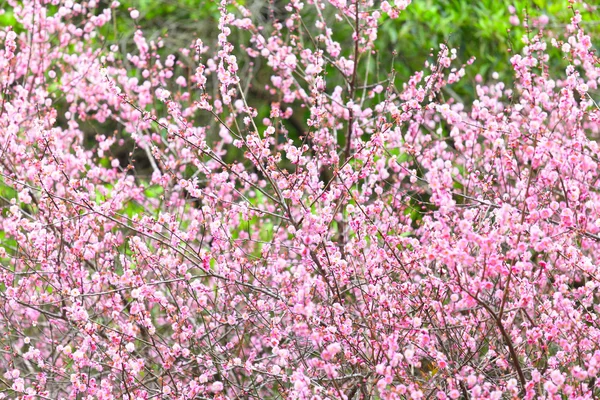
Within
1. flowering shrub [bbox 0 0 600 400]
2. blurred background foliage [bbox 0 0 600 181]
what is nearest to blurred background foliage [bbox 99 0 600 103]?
blurred background foliage [bbox 0 0 600 181]

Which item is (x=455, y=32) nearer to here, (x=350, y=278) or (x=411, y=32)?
(x=411, y=32)

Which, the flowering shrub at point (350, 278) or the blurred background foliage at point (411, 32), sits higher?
the blurred background foliage at point (411, 32)

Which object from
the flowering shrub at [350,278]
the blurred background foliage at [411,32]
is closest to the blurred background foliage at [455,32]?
the blurred background foliage at [411,32]

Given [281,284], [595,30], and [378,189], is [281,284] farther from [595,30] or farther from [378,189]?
[595,30]

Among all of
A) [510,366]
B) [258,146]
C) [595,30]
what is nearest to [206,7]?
[595,30]

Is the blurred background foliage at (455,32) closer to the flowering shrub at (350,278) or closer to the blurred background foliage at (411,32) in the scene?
the blurred background foliage at (411,32)

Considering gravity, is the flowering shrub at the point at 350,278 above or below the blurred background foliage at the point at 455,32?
below

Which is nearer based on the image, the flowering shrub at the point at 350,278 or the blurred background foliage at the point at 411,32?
the flowering shrub at the point at 350,278

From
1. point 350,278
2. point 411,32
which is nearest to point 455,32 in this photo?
point 411,32

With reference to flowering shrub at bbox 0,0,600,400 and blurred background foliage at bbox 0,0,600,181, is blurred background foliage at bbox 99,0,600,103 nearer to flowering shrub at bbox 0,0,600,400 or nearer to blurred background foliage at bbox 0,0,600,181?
blurred background foliage at bbox 0,0,600,181

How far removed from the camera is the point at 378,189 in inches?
155

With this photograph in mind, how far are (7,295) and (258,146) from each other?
4.20 ft

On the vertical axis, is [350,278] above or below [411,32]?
below

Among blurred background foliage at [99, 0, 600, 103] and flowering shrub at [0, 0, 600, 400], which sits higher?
blurred background foliage at [99, 0, 600, 103]
